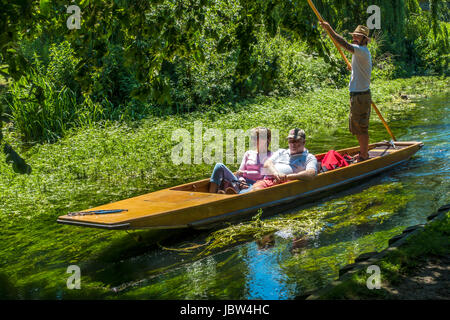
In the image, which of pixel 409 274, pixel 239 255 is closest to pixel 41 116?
pixel 239 255

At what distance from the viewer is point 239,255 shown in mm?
5480

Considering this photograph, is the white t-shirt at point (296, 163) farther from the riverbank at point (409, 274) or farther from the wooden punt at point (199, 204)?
the riverbank at point (409, 274)

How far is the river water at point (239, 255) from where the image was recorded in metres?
4.70

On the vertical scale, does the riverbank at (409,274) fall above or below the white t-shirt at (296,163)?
below

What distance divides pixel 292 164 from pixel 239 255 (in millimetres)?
2212

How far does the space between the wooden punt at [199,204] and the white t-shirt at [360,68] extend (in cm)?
125

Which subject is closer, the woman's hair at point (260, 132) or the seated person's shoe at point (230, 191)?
the seated person's shoe at point (230, 191)

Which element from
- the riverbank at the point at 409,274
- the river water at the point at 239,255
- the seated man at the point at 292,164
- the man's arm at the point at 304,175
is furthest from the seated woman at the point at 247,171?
the riverbank at the point at 409,274

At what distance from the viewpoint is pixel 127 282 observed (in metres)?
4.98
